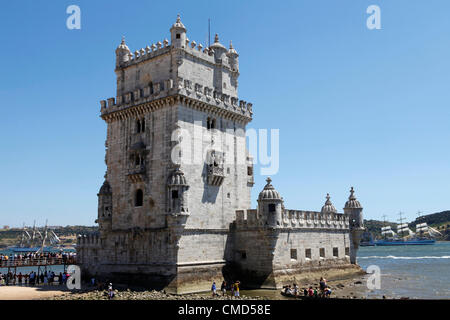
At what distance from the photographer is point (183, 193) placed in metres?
34.1

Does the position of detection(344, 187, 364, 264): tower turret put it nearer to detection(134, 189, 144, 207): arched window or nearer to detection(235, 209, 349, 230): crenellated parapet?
detection(235, 209, 349, 230): crenellated parapet

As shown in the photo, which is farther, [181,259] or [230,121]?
[230,121]

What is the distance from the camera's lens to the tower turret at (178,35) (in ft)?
122

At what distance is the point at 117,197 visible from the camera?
38969 mm

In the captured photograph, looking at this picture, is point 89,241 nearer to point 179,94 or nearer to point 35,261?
point 35,261

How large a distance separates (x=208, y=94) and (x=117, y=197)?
39.9ft

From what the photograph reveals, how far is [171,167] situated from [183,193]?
96.0 inches

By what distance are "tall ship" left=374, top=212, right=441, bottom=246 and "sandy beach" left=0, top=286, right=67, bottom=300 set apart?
162 metres

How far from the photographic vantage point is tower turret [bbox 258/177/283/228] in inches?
1455

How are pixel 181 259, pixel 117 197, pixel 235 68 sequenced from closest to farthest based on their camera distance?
pixel 181 259 → pixel 117 197 → pixel 235 68

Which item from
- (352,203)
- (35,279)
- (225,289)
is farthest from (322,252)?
(35,279)

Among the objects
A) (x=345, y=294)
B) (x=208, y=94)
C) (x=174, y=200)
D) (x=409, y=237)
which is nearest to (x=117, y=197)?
(x=174, y=200)

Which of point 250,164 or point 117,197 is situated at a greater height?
point 250,164

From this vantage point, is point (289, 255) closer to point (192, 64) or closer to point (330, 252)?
point (330, 252)
